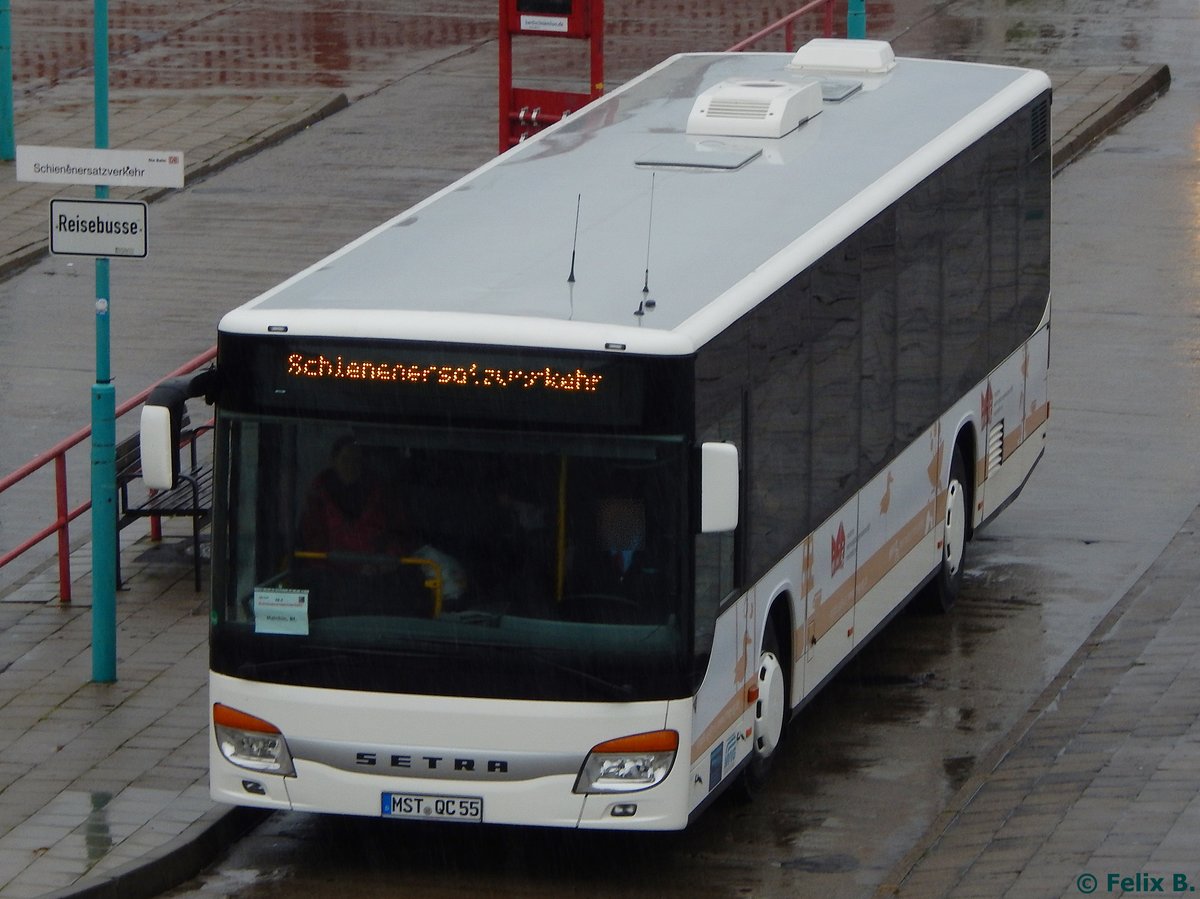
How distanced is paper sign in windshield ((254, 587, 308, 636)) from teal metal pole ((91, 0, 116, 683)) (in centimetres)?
253

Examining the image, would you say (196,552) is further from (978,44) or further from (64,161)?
(978,44)

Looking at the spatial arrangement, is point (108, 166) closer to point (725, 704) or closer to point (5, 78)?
point (725, 704)

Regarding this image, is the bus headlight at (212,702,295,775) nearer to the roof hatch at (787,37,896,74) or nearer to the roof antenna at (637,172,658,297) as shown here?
the roof antenna at (637,172,658,297)

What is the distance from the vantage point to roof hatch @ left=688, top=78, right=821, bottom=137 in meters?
13.1

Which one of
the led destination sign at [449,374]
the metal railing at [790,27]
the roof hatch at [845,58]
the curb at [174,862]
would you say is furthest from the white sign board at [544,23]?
the led destination sign at [449,374]

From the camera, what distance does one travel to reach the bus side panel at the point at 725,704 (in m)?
10.1

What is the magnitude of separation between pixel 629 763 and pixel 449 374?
1691 millimetres

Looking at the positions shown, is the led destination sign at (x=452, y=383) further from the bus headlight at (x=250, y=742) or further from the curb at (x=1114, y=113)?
the curb at (x=1114, y=113)

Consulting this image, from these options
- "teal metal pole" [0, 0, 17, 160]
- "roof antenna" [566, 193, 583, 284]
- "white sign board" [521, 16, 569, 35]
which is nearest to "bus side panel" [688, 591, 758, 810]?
"roof antenna" [566, 193, 583, 284]

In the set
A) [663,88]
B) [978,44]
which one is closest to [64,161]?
[663,88]

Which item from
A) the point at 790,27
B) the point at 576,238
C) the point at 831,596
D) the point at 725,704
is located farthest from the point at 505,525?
the point at 790,27

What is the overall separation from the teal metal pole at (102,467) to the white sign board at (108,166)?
7.3 inches

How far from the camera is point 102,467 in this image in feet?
41.1

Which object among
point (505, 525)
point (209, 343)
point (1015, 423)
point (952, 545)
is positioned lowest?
point (209, 343)
